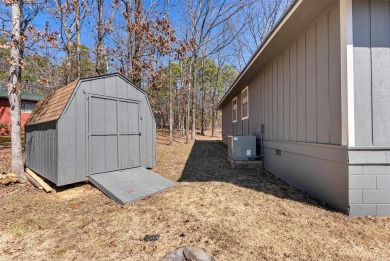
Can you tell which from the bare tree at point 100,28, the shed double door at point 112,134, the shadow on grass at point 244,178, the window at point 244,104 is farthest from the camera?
the bare tree at point 100,28

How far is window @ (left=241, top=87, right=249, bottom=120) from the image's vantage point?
8.99 metres

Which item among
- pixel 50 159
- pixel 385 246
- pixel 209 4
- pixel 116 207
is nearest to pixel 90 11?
pixel 209 4

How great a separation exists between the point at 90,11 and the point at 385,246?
1485 centimetres

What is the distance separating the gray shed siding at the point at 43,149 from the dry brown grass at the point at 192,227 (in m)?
0.66

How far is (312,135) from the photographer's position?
13.6 ft

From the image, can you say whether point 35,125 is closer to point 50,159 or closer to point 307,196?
point 50,159

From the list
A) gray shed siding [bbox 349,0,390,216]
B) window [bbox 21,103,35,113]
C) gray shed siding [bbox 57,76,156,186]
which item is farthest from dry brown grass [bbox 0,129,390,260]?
window [bbox 21,103,35,113]

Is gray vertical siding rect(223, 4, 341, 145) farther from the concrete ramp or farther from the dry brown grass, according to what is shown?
the concrete ramp

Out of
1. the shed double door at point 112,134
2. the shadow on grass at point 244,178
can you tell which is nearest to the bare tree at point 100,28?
the shed double door at point 112,134

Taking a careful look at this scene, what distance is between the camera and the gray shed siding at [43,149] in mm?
4949

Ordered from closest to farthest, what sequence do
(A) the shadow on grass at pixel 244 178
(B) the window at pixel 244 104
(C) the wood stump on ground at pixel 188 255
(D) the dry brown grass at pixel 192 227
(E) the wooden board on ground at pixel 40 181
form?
1. (C) the wood stump on ground at pixel 188 255
2. (D) the dry brown grass at pixel 192 227
3. (A) the shadow on grass at pixel 244 178
4. (E) the wooden board on ground at pixel 40 181
5. (B) the window at pixel 244 104

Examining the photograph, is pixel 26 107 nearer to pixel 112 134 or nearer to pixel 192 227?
pixel 112 134

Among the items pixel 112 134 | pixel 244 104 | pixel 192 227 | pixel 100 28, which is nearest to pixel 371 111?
pixel 192 227

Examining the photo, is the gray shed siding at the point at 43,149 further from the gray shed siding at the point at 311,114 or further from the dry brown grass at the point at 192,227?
the gray shed siding at the point at 311,114
